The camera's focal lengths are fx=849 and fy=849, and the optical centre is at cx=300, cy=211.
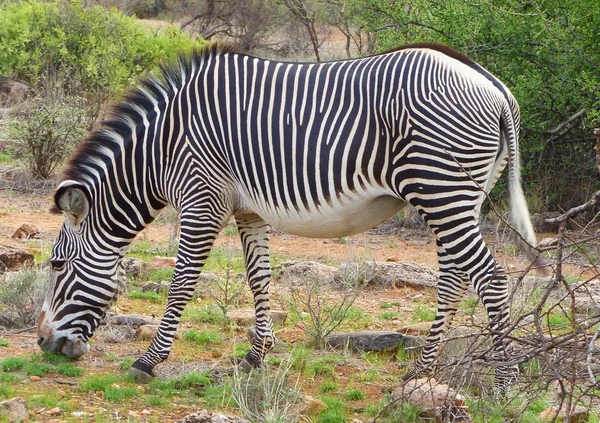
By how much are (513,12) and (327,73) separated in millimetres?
4809

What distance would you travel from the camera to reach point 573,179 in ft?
35.4

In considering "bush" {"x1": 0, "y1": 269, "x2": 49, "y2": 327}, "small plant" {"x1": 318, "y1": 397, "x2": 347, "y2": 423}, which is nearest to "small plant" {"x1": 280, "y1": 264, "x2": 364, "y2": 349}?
"small plant" {"x1": 318, "y1": 397, "x2": 347, "y2": 423}

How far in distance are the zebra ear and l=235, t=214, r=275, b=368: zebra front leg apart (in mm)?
1098

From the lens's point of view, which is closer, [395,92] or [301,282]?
[395,92]

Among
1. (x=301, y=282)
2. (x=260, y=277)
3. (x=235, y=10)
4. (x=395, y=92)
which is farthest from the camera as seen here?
(x=235, y=10)

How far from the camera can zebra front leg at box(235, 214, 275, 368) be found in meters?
6.11

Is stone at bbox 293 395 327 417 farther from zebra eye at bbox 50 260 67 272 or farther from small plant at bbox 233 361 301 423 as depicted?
zebra eye at bbox 50 260 67 272

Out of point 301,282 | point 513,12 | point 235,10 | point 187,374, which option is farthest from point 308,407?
point 235,10

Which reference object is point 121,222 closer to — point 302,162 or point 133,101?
point 133,101

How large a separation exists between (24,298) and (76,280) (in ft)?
3.85

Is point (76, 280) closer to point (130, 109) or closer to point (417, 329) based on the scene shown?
point (130, 109)

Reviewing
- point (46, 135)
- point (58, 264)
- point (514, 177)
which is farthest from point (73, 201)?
point (46, 135)

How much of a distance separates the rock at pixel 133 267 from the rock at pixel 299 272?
1.31 metres

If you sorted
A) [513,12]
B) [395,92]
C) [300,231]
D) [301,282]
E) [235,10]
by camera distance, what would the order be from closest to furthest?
[395,92] → [300,231] → [301,282] → [513,12] → [235,10]
